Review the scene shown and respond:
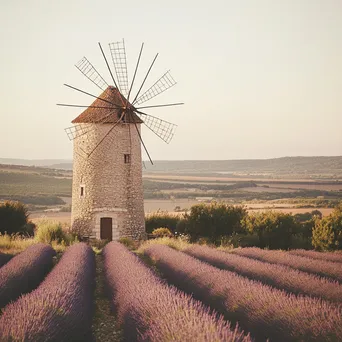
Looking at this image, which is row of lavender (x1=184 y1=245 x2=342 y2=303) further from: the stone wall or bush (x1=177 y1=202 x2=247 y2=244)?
bush (x1=177 y1=202 x2=247 y2=244)

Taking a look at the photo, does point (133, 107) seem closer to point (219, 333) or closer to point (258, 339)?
point (258, 339)

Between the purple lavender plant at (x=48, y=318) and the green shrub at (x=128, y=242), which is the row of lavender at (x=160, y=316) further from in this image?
the green shrub at (x=128, y=242)

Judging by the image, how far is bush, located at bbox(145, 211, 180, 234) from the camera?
76.7ft

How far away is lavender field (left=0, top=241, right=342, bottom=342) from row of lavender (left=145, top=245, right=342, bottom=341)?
1 centimetres

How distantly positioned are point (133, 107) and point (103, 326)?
13346 mm

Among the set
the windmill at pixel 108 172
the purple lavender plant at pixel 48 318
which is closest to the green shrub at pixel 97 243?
the windmill at pixel 108 172

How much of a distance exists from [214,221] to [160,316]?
54.3 ft

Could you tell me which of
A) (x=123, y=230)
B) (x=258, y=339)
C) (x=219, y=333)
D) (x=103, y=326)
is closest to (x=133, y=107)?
(x=123, y=230)

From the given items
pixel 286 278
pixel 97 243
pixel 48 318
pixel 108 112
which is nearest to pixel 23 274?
pixel 48 318

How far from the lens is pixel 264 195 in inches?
2458

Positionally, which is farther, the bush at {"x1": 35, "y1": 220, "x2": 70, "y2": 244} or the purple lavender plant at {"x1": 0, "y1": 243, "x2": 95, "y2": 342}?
the bush at {"x1": 35, "y1": 220, "x2": 70, "y2": 244}

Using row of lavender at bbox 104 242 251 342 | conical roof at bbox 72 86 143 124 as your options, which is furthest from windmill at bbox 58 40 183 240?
row of lavender at bbox 104 242 251 342

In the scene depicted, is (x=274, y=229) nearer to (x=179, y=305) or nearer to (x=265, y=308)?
(x=265, y=308)

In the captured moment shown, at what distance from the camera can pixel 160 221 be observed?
932 inches
